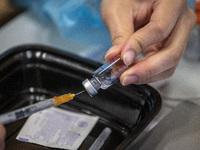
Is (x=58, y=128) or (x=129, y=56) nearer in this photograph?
(x=129, y=56)

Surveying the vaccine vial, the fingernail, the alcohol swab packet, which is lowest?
the alcohol swab packet

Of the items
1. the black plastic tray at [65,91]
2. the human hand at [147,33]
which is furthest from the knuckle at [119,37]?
the black plastic tray at [65,91]

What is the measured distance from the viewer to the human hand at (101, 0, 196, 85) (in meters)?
0.48

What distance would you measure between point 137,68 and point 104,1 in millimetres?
210

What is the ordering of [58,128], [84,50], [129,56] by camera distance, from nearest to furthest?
[129,56] < [58,128] < [84,50]

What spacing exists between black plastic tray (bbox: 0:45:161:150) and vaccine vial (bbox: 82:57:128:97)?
0.30 feet

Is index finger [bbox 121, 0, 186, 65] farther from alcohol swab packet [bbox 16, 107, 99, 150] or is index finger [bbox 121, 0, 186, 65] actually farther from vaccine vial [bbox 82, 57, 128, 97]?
alcohol swab packet [bbox 16, 107, 99, 150]

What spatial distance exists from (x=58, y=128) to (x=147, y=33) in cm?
26

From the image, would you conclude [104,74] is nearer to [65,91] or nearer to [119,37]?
[119,37]

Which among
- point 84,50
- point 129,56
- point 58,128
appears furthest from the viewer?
point 84,50

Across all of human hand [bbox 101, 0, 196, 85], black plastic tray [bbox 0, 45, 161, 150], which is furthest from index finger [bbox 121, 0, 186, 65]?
black plastic tray [bbox 0, 45, 161, 150]

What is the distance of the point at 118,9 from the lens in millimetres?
572

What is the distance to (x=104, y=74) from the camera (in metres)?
0.50

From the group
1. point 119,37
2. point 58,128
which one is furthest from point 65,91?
point 119,37
